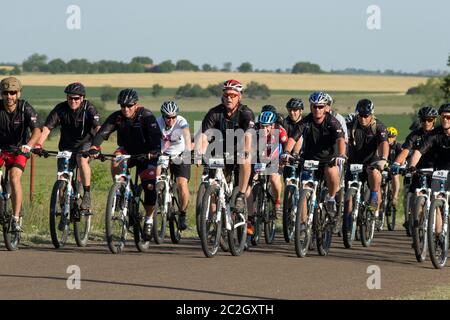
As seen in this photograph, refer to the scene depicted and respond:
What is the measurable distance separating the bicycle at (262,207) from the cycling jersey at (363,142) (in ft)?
4.34

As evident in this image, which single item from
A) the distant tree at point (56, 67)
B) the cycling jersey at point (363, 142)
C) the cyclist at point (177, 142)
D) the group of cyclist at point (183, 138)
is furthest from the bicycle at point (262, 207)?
the distant tree at point (56, 67)

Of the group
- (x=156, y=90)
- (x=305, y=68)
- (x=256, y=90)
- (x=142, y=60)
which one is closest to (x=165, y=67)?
(x=142, y=60)

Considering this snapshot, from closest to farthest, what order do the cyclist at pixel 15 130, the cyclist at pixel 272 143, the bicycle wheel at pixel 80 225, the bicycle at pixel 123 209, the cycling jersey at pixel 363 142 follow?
the bicycle at pixel 123 209
the cyclist at pixel 15 130
the bicycle wheel at pixel 80 225
the cyclist at pixel 272 143
the cycling jersey at pixel 363 142

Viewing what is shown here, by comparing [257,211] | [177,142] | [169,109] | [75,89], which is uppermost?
[75,89]

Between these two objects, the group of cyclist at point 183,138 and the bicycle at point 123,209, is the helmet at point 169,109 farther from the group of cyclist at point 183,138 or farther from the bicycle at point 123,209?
the bicycle at point 123,209

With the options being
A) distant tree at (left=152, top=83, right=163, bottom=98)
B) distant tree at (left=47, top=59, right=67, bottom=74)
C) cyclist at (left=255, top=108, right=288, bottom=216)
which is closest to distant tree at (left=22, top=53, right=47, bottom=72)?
distant tree at (left=47, top=59, right=67, bottom=74)

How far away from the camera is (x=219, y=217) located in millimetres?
15016

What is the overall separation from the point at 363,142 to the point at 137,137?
3.72 metres

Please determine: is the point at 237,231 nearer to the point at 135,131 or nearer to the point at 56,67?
the point at 135,131

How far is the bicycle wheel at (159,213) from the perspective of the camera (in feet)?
53.4

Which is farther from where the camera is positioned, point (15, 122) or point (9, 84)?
point (15, 122)

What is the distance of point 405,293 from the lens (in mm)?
12250

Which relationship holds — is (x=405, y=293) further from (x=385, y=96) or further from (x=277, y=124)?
(x=385, y=96)

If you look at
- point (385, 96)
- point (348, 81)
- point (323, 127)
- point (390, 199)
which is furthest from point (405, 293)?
point (348, 81)
